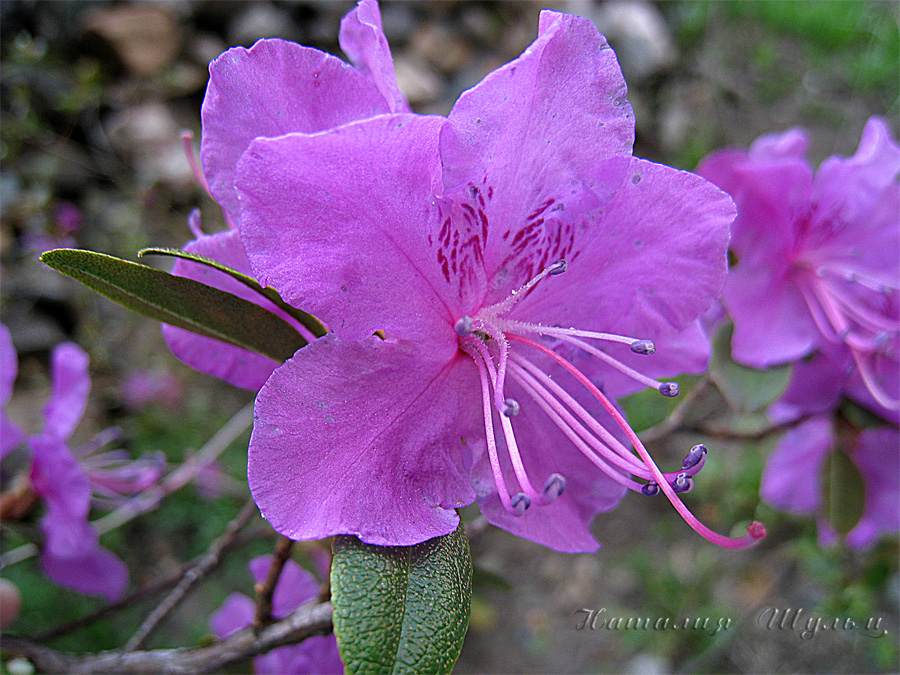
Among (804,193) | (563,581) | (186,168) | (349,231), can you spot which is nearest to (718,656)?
(563,581)

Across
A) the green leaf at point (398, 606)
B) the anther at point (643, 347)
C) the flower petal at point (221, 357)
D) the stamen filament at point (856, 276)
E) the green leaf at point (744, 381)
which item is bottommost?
the green leaf at point (744, 381)

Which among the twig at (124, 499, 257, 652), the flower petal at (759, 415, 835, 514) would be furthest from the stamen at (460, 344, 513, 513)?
the flower petal at (759, 415, 835, 514)

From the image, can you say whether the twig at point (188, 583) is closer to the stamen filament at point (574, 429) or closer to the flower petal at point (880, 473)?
the stamen filament at point (574, 429)

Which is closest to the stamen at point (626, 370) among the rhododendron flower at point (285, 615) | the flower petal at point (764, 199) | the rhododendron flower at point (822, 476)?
the rhododendron flower at point (285, 615)

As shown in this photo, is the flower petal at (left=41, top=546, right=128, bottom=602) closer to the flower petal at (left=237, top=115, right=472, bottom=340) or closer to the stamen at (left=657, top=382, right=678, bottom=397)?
the flower petal at (left=237, top=115, right=472, bottom=340)

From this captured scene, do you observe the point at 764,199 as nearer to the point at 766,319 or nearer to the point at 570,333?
the point at 766,319

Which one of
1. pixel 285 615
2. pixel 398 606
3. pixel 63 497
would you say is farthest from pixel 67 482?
pixel 398 606
